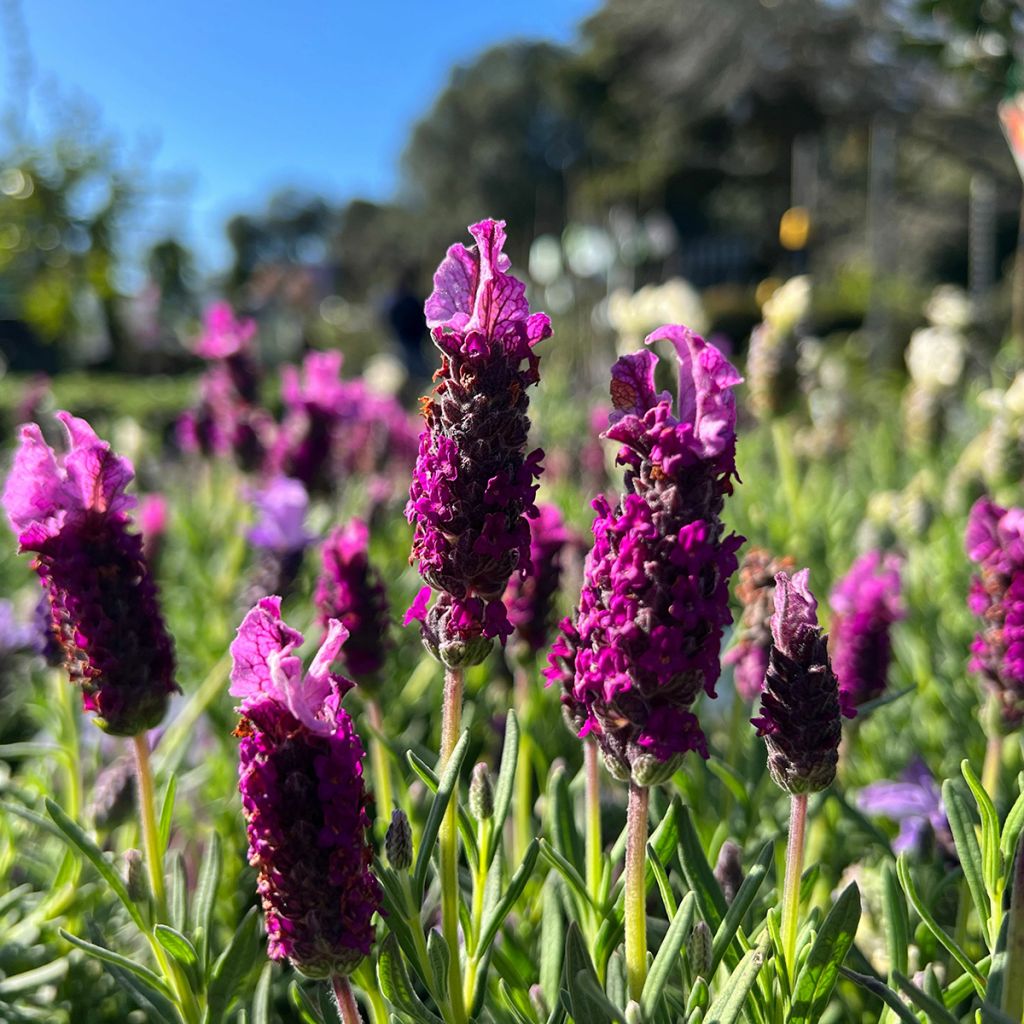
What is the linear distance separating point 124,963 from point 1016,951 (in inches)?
34.5

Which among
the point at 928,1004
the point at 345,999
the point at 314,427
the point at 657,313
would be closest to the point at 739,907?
the point at 928,1004

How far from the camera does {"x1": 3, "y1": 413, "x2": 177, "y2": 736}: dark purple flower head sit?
1090 millimetres

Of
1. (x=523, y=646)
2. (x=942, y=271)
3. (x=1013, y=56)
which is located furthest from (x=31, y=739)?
(x=942, y=271)

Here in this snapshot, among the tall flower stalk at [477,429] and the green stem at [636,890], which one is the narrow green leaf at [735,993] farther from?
the tall flower stalk at [477,429]

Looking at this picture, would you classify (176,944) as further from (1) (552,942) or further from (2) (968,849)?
(2) (968,849)

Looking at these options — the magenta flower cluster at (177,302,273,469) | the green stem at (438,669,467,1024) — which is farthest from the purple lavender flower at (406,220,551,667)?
the magenta flower cluster at (177,302,273,469)

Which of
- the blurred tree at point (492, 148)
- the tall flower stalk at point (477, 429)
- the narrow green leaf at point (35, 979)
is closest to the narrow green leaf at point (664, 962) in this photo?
the tall flower stalk at point (477, 429)

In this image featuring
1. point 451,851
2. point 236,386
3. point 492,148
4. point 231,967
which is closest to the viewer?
point 451,851

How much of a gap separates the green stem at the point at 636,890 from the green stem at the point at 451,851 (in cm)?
19

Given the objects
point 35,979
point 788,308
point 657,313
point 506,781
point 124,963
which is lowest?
point 35,979

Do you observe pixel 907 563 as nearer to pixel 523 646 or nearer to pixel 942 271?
pixel 523 646

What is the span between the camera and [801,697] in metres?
0.92

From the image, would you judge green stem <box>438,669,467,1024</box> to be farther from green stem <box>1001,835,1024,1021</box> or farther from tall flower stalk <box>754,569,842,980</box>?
green stem <box>1001,835,1024,1021</box>

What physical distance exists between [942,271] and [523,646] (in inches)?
962
